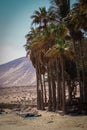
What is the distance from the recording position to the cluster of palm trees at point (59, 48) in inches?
1476

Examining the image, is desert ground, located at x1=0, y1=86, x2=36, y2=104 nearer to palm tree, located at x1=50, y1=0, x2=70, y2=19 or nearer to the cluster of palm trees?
the cluster of palm trees

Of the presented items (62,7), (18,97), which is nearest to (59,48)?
(62,7)

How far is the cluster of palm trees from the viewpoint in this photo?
123 feet

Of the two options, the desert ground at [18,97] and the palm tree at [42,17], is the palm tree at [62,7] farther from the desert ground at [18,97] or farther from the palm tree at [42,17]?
the desert ground at [18,97]

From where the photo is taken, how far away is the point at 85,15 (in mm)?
33000

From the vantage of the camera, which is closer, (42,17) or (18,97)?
(42,17)

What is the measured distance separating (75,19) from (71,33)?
6762 millimetres

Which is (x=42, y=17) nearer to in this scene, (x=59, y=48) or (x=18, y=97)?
(x=59, y=48)

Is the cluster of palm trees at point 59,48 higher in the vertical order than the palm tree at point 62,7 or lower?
lower

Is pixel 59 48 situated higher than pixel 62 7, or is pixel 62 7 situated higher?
pixel 62 7

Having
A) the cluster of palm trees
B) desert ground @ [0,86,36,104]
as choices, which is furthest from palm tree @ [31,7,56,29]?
desert ground @ [0,86,36,104]

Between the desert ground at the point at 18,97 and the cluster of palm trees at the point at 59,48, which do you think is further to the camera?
the desert ground at the point at 18,97

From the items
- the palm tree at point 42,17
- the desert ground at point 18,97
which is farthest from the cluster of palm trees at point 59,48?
the desert ground at point 18,97

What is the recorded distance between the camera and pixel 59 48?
37.1 m
